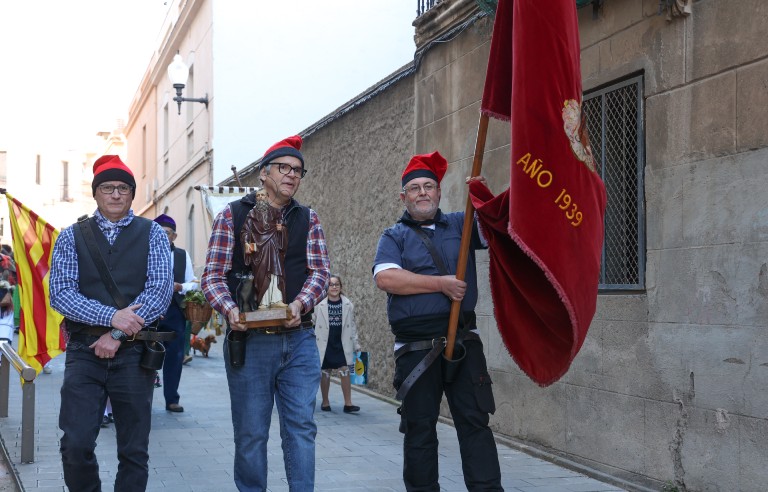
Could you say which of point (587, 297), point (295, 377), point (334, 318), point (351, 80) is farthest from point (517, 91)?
point (351, 80)

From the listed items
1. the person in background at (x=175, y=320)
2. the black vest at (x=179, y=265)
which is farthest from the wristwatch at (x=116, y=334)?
the black vest at (x=179, y=265)

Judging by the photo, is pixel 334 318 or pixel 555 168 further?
pixel 334 318

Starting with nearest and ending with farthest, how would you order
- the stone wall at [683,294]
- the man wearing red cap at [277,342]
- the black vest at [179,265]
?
1. the man wearing red cap at [277,342]
2. the stone wall at [683,294]
3. the black vest at [179,265]

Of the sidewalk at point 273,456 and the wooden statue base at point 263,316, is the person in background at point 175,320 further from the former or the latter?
the wooden statue base at point 263,316

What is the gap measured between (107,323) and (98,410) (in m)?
0.46

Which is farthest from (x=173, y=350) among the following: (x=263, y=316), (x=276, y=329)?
Result: (x=263, y=316)

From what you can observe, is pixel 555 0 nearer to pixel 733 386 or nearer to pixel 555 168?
pixel 555 168

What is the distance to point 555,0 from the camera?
453 cm

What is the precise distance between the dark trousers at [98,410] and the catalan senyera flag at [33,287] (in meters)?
3.82

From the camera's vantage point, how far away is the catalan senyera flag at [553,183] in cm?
440

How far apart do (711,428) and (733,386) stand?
331mm

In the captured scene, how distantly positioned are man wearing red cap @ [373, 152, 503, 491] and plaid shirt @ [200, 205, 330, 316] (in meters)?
0.34

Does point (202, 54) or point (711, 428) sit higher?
point (202, 54)

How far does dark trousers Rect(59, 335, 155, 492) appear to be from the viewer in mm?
4770
